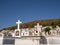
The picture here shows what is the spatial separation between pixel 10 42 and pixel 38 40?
1.31 meters

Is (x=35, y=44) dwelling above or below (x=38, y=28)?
below

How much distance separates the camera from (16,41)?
6098 millimetres

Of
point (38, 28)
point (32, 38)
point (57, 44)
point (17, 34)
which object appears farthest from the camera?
point (38, 28)

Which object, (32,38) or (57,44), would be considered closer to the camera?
(57,44)

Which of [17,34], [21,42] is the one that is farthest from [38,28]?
[21,42]

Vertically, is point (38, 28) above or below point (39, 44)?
above

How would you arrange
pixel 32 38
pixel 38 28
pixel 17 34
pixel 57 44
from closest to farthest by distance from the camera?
pixel 57 44, pixel 32 38, pixel 17 34, pixel 38 28

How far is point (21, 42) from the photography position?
20.0 feet

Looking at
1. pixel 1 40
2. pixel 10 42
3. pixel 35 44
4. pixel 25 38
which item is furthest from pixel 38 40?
pixel 1 40

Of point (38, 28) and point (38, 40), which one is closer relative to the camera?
point (38, 40)

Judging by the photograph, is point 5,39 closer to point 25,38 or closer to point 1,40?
point 1,40

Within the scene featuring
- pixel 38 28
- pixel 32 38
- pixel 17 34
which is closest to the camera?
pixel 32 38

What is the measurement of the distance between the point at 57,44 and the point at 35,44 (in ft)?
3.23

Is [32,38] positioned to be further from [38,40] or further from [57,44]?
[57,44]
